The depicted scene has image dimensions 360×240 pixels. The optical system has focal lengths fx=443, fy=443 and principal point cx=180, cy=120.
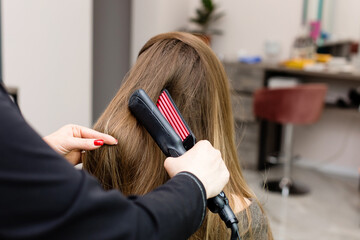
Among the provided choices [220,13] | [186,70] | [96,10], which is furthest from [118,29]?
[186,70]

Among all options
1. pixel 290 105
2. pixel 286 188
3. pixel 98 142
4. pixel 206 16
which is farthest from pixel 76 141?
pixel 206 16

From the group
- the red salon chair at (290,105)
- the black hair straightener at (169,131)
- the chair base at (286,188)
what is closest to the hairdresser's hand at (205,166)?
the black hair straightener at (169,131)

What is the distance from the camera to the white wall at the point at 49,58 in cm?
289

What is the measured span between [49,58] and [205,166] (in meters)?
2.70

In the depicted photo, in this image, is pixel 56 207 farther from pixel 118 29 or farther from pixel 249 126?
pixel 118 29

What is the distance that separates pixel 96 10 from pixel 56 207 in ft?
13.7

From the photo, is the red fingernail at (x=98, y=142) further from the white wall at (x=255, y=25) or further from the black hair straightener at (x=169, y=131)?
the white wall at (x=255, y=25)

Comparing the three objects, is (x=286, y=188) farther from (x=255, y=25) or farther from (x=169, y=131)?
(x=169, y=131)

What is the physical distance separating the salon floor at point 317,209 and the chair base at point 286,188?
0.07m

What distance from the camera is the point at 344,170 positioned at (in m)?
4.48

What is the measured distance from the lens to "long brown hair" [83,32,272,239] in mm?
1000

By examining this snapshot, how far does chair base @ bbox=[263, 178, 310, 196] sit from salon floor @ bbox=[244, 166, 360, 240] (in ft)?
0.23

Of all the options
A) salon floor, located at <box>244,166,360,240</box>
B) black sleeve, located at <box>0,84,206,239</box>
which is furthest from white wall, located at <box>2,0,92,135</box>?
black sleeve, located at <box>0,84,206,239</box>

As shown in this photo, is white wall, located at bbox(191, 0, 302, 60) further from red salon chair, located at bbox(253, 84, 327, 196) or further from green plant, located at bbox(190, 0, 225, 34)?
red salon chair, located at bbox(253, 84, 327, 196)
